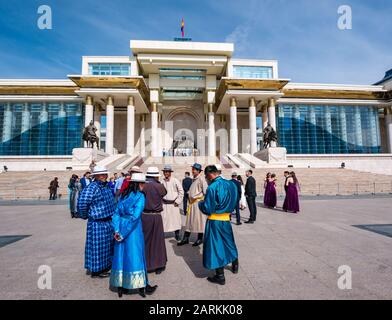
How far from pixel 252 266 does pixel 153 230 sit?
1.75m

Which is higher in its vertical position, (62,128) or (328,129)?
(62,128)

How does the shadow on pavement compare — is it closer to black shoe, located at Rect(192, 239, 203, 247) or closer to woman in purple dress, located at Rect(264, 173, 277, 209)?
black shoe, located at Rect(192, 239, 203, 247)

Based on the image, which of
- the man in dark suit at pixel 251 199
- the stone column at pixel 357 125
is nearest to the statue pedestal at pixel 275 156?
the man in dark suit at pixel 251 199

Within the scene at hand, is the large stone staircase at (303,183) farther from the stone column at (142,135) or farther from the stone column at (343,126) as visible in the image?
the stone column at (343,126)

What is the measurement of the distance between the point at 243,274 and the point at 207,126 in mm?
33338

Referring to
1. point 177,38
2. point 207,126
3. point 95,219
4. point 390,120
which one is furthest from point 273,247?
point 390,120

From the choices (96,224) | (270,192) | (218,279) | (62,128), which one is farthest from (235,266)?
(62,128)

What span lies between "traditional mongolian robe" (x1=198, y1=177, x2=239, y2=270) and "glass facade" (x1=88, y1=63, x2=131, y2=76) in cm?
3340

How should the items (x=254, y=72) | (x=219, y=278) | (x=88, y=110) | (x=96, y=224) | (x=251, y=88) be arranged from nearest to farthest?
(x=219, y=278) → (x=96, y=224) → (x=88, y=110) → (x=251, y=88) → (x=254, y=72)

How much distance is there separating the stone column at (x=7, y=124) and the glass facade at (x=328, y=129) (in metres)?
40.3

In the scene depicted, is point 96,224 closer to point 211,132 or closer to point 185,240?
point 185,240

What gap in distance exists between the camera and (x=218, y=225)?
3.35 metres

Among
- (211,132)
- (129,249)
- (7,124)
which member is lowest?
(129,249)
